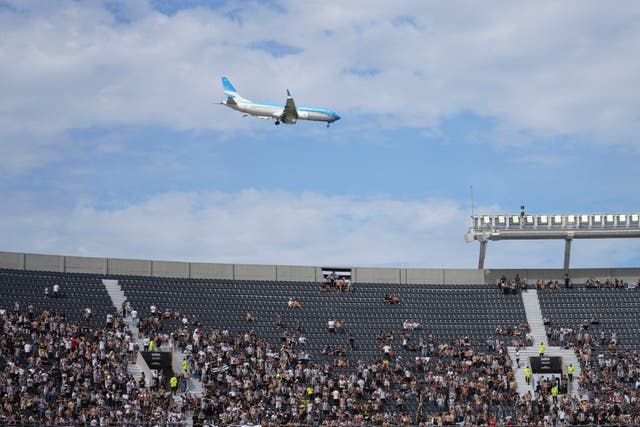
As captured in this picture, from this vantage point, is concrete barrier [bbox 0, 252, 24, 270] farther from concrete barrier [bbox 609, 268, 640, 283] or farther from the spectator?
concrete barrier [bbox 609, 268, 640, 283]

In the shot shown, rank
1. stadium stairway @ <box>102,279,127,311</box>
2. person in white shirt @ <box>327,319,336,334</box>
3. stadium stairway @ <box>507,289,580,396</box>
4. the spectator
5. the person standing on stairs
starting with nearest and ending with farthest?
the person standing on stairs
stadium stairway @ <box>507,289,580,396</box>
stadium stairway @ <box>102,279,127,311</box>
person in white shirt @ <box>327,319,336,334</box>
the spectator

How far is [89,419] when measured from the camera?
172ft

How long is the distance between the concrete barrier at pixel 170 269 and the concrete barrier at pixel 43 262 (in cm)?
557

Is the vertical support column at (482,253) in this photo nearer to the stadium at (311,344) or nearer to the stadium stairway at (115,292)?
the stadium at (311,344)

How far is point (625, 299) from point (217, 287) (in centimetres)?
2355

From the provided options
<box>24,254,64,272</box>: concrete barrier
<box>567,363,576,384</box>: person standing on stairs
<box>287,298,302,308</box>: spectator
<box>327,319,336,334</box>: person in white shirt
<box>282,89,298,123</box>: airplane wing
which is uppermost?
<box>282,89,298,123</box>: airplane wing

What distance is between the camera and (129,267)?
238 ft

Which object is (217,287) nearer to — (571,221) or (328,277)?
(328,277)

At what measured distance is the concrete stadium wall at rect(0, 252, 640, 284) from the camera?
231 ft

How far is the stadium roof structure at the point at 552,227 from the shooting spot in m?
77.2

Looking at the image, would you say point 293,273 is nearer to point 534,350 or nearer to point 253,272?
point 253,272

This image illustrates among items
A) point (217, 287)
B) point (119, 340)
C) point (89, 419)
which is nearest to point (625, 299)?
point (217, 287)

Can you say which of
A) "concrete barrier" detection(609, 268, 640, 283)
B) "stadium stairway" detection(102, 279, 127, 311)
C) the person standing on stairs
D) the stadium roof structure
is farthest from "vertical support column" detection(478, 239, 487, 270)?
"stadium stairway" detection(102, 279, 127, 311)

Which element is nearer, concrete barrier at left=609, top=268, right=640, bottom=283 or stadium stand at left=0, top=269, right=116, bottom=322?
stadium stand at left=0, top=269, right=116, bottom=322
